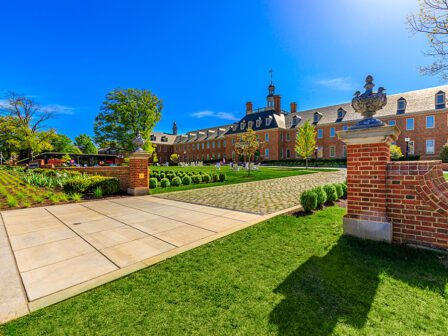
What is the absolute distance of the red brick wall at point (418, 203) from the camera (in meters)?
3.29

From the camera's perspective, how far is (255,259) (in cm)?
328

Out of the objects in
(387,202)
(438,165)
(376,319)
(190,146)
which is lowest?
(376,319)

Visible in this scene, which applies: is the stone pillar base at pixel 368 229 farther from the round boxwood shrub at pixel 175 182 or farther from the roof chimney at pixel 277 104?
the roof chimney at pixel 277 104

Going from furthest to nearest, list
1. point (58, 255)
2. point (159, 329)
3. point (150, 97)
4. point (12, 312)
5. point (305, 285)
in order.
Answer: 1. point (150, 97)
2. point (58, 255)
3. point (305, 285)
4. point (12, 312)
5. point (159, 329)

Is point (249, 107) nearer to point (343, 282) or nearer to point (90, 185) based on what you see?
point (90, 185)

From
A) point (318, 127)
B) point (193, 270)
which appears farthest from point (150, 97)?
point (193, 270)

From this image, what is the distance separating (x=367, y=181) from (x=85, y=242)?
5278mm

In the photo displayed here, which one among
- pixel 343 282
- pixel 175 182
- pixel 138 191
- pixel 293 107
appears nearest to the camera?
pixel 343 282

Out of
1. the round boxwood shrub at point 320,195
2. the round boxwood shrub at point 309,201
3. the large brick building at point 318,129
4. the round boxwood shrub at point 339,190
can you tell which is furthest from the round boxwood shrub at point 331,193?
the large brick building at point 318,129

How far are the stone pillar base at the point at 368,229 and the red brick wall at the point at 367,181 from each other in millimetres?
74

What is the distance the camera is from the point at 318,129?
134 ft

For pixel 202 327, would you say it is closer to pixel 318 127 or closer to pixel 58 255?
pixel 58 255

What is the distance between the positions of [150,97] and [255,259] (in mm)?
32735

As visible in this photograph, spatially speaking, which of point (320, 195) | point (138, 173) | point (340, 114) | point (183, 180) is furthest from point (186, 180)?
point (340, 114)
